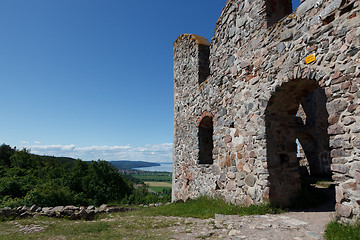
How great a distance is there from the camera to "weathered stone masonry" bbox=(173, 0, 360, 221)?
137 inches

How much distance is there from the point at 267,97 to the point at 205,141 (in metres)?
3.45

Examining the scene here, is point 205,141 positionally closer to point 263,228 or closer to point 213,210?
point 213,210

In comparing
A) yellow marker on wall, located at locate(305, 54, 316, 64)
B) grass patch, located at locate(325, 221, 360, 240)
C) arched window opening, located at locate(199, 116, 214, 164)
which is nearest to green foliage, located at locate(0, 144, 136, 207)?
arched window opening, located at locate(199, 116, 214, 164)

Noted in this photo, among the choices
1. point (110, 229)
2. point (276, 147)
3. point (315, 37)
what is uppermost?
point (315, 37)

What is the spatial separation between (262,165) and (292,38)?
8.66 feet

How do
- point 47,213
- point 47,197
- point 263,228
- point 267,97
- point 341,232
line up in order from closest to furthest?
point 341,232 → point 263,228 → point 267,97 → point 47,213 → point 47,197

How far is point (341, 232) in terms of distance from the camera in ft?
9.99

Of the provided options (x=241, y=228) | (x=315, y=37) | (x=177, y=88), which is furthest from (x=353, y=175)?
(x=177, y=88)

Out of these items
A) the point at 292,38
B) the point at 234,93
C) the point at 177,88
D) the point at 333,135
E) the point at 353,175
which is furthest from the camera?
the point at 177,88

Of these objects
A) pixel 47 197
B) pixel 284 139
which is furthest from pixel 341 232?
pixel 47 197

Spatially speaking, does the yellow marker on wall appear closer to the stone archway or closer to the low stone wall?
the stone archway

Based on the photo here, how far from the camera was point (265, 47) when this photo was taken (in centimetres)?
515

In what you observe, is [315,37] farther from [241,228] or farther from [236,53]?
[241,228]

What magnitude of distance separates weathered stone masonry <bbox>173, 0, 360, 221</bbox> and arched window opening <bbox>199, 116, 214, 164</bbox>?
0.03m
